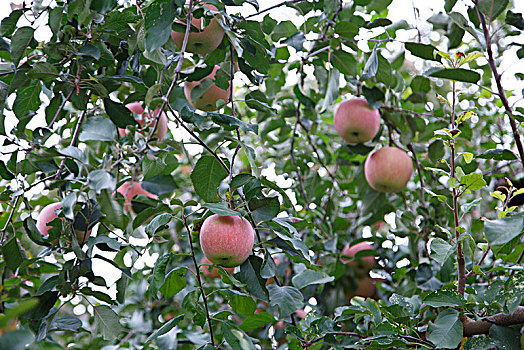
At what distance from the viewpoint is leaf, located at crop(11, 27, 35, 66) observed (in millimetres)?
1140

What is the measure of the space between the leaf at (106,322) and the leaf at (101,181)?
1.63ft

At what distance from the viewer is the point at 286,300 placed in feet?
3.75

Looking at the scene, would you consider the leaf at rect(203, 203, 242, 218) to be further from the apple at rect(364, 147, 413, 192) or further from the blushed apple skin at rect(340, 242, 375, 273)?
the blushed apple skin at rect(340, 242, 375, 273)

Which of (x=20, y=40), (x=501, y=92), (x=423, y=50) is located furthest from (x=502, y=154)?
(x=20, y=40)

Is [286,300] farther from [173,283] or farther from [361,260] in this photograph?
[361,260]

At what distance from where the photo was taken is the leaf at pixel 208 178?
1170 mm

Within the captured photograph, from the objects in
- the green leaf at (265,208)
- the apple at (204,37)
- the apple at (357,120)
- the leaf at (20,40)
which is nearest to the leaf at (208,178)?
the green leaf at (265,208)

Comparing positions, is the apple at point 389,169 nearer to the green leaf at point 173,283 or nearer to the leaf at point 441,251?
the leaf at point 441,251

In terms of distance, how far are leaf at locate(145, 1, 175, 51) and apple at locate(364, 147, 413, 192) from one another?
102 cm

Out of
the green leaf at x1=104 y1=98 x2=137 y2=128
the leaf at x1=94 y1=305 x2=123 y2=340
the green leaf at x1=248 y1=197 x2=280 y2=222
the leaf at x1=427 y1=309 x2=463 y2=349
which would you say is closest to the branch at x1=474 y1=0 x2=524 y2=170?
the leaf at x1=427 y1=309 x2=463 y2=349

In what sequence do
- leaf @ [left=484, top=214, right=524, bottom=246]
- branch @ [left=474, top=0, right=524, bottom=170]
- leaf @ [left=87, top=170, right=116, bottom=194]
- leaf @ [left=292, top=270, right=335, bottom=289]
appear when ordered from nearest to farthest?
1. leaf @ [left=484, top=214, right=524, bottom=246]
2. leaf @ [left=87, top=170, right=116, bottom=194]
3. branch @ [left=474, top=0, right=524, bottom=170]
4. leaf @ [left=292, top=270, right=335, bottom=289]

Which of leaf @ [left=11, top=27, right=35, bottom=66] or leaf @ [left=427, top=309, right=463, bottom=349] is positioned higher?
leaf @ [left=11, top=27, right=35, bottom=66]

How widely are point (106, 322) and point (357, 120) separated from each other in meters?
1.08

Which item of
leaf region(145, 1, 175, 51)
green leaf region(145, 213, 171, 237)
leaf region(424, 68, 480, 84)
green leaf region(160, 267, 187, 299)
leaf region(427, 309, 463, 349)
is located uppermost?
leaf region(145, 1, 175, 51)
